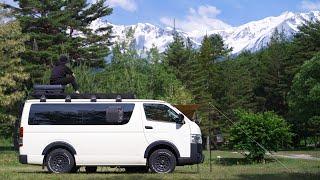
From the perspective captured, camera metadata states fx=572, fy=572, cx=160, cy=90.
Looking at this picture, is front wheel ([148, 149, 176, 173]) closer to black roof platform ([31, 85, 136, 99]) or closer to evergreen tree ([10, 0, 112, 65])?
black roof platform ([31, 85, 136, 99])

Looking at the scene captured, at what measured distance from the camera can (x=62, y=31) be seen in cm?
6012

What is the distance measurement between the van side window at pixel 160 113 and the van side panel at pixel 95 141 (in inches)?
11.1

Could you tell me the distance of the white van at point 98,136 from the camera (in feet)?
51.9

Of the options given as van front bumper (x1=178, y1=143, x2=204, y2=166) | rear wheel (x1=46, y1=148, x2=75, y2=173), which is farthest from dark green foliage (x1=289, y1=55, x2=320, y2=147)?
rear wheel (x1=46, y1=148, x2=75, y2=173)

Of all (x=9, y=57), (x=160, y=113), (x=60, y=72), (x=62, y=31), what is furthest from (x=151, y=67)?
(x=160, y=113)

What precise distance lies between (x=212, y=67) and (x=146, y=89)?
37.3 m

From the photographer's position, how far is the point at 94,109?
1590 cm

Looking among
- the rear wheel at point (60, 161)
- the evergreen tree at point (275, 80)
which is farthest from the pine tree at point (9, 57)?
the evergreen tree at point (275, 80)

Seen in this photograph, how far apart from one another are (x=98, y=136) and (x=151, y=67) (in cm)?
3851

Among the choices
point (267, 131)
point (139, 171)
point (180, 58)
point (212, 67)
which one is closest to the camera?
point (139, 171)

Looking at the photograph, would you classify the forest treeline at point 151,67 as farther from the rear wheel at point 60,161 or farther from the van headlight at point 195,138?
the rear wheel at point 60,161

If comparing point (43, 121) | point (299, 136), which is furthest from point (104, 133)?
point (299, 136)

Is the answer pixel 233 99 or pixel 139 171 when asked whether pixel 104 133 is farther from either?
pixel 233 99

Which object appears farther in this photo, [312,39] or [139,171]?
[312,39]
